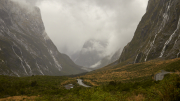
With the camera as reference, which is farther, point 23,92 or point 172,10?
point 172,10

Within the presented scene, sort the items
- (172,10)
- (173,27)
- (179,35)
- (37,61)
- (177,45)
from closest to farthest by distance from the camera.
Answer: (177,45)
(179,35)
(173,27)
(172,10)
(37,61)

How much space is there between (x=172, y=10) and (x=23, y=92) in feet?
340

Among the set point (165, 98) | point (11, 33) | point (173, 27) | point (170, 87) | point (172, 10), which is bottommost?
point (165, 98)

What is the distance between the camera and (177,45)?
205 feet

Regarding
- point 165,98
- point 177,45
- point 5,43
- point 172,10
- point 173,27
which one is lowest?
point 165,98

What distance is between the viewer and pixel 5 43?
139125 millimetres

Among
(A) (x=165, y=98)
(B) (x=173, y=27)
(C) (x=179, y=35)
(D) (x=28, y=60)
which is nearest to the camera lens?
(A) (x=165, y=98)

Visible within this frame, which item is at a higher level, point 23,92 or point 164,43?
point 164,43

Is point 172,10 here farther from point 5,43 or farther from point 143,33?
point 5,43

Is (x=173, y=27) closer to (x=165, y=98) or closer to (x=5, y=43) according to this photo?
(x=165, y=98)

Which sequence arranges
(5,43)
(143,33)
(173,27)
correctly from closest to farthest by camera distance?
(173,27), (143,33), (5,43)

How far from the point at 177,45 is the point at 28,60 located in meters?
178

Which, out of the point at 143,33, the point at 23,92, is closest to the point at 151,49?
the point at 143,33

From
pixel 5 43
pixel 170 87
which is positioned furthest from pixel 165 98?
pixel 5 43
